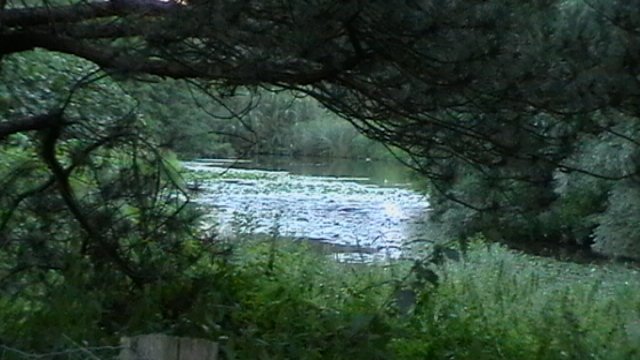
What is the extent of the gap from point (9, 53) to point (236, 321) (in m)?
2.01

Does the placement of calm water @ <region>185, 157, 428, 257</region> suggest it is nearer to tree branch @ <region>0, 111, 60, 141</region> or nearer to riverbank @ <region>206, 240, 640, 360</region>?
riverbank @ <region>206, 240, 640, 360</region>

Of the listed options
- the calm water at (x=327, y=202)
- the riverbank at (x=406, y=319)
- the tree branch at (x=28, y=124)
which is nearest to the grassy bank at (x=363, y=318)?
the riverbank at (x=406, y=319)

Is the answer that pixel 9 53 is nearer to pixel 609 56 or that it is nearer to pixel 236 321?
pixel 236 321

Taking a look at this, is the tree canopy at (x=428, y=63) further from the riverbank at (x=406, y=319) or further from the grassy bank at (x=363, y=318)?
the riverbank at (x=406, y=319)

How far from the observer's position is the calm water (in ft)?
56.1

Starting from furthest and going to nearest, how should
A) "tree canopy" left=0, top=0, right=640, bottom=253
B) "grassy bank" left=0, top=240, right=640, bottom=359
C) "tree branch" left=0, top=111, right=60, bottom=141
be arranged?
Result: 1. "tree branch" left=0, top=111, right=60, bottom=141
2. "grassy bank" left=0, top=240, right=640, bottom=359
3. "tree canopy" left=0, top=0, right=640, bottom=253

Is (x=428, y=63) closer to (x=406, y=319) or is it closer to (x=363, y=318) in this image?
(x=363, y=318)

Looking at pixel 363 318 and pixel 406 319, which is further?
pixel 406 319

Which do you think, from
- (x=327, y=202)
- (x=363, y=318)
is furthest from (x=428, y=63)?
(x=327, y=202)

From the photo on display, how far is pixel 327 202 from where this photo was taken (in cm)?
2712

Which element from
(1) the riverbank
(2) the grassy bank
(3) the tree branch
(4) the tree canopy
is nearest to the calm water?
(1) the riverbank

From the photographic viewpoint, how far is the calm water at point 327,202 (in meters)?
17.1

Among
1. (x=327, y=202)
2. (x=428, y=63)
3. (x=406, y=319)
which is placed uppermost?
(x=428, y=63)

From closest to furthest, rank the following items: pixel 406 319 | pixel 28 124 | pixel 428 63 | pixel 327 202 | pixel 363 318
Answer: pixel 428 63, pixel 363 318, pixel 28 124, pixel 406 319, pixel 327 202
